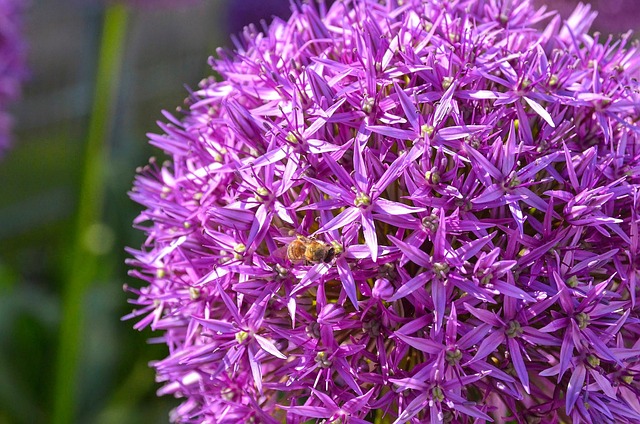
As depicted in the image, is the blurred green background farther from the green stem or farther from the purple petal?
the purple petal

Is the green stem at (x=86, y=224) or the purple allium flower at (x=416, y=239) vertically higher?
the green stem at (x=86, y=224)

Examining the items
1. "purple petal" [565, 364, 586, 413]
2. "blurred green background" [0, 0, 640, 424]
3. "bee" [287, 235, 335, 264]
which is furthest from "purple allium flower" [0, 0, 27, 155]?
"purple petal" [565, 364, 586, 413]

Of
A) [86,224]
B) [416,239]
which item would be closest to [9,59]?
[86,224]

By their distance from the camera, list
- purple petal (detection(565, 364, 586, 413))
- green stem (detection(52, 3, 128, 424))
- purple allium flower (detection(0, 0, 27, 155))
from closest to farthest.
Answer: purple petal (detection(565, 364, 586, 413)), purple allium flower (detection(0, 0, 27, 155)), green stem (detection(52, 3, 128, 424))

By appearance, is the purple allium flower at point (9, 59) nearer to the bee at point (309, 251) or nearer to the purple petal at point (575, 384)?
the bee at point (309, 251)

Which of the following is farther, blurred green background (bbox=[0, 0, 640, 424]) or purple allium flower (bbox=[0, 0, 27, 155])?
blurred green background (bbox=[0, 0, 640, 424])

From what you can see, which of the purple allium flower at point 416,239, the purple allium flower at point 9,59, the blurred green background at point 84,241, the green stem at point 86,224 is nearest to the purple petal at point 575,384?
the purple allium flower at point 416,239

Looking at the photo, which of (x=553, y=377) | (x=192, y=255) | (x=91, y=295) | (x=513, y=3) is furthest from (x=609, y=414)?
(x=91, y=295)
